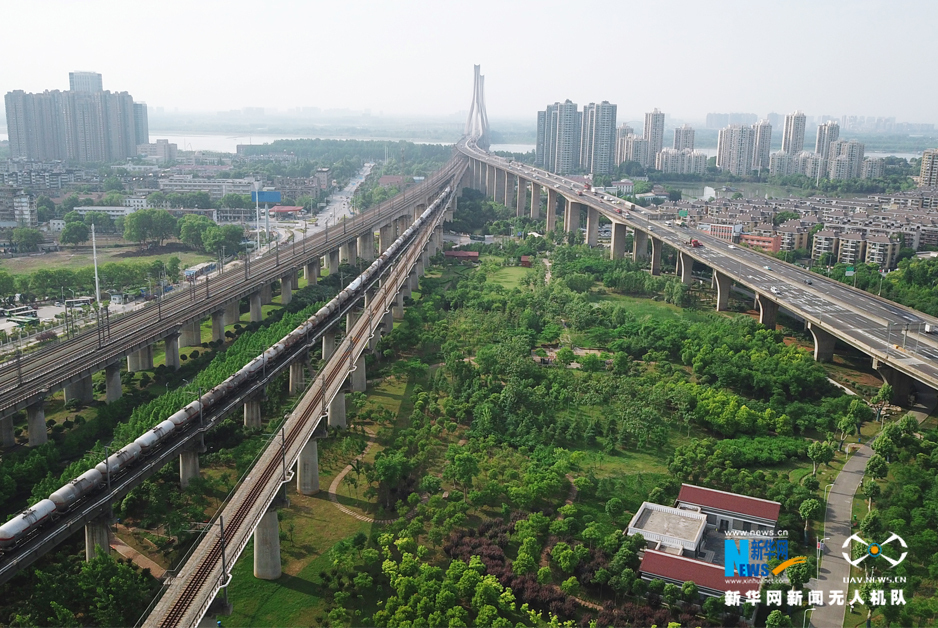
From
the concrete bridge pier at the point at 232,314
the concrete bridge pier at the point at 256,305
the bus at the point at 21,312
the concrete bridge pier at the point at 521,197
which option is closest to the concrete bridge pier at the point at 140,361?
the concrete bridge pier at the point at 232,314

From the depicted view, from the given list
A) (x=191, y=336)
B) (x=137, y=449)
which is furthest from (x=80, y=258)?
(x=137, y=449)

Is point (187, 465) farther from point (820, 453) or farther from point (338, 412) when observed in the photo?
point (820, 453)

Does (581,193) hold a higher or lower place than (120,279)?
higher

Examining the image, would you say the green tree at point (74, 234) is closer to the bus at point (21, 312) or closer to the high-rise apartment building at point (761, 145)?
the bus at point (21, 312)

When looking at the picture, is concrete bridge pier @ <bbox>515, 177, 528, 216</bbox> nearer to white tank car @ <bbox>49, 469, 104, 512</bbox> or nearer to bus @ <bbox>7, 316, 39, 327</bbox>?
bus @ <bbox>7, 316, 39, 327</bbox>

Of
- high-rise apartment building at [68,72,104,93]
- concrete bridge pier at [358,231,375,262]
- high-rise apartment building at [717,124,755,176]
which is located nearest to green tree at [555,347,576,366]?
concrete bridge pier at [358,231,375,262]

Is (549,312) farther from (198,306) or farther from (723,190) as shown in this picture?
(723,190)

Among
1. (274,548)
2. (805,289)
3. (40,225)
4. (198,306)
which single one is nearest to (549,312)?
(805,289)

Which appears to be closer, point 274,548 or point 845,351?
point 274,548
